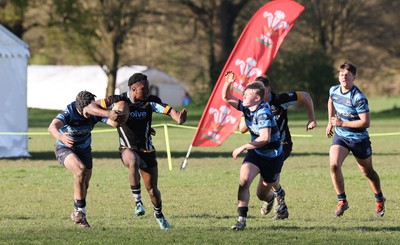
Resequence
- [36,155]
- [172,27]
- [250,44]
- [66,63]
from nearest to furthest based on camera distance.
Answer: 1. [250,44]
2. [36,155]
3. [172,27]
4. [66,63]

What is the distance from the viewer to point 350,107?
1312cm

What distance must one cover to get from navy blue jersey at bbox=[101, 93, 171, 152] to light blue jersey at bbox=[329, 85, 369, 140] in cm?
277

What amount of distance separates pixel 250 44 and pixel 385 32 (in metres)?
50.3

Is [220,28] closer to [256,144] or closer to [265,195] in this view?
[265,195]

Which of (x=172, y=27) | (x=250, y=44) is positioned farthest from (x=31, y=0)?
(x=250, y=44)

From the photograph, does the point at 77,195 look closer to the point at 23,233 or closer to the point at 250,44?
the point at 23,233

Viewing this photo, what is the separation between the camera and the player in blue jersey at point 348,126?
13.0m

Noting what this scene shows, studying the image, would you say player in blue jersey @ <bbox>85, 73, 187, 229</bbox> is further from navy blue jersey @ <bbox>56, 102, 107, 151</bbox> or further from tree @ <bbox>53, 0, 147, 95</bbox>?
tree @ <bbox>53, 0, 147, 95</bbox>

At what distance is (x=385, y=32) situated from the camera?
6981cm

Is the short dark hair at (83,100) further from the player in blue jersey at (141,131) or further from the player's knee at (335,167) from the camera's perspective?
the player's knee at (335,167)

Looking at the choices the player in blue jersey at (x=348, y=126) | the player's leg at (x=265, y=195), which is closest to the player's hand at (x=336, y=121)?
the player in blue jersey at (x=348, y=126)

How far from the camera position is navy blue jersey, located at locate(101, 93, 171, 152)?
1166 centimetres

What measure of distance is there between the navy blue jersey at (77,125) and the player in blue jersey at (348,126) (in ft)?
10.4

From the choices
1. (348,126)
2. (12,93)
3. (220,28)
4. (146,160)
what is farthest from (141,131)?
(220,28)
